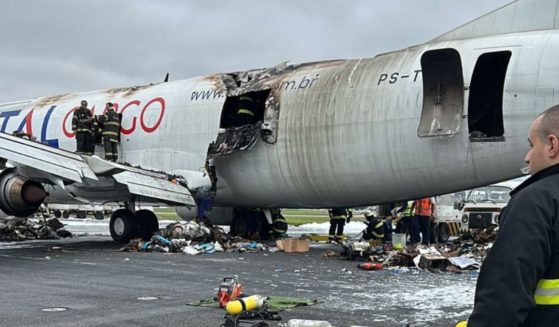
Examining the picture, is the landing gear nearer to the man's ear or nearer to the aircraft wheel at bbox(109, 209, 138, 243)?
the aircraft wheel at bbox(109, 209, 138, 243)

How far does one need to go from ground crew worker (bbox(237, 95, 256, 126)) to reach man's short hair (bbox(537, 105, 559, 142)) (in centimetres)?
1356

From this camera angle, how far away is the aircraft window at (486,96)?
1208 cm

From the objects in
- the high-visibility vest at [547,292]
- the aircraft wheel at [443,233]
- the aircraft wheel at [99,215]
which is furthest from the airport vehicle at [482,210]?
the aircraft wheel at [99,215]

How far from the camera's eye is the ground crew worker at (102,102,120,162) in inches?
717

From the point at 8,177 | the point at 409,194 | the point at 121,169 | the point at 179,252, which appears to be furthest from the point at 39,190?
the point at 409,194

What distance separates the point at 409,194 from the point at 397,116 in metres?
1.74

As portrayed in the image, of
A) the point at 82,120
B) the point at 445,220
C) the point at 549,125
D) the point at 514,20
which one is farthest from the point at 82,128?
A: the point at 549,125

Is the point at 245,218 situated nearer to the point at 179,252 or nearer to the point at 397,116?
the point at 179,252

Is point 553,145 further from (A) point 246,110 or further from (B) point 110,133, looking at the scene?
(B) point 110,133

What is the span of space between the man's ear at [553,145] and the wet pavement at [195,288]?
13.3 ft

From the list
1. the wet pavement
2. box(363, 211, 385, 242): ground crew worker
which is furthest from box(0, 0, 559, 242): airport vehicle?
box(363, 211, 385, 242): ground crew worker

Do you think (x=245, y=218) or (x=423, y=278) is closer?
(x=423, y=278)

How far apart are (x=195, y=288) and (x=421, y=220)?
10.1 m

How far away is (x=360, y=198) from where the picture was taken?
1434 cm
